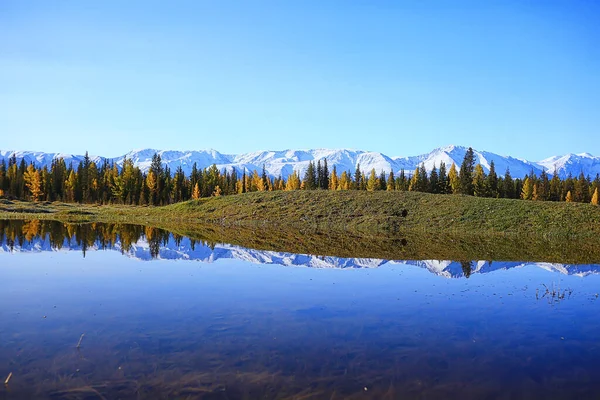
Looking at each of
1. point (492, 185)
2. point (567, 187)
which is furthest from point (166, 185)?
point (567, 187)

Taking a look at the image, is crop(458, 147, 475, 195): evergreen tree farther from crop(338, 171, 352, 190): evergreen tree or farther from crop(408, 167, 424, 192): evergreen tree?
crop(338, 171, 352, 190): evergreen tree

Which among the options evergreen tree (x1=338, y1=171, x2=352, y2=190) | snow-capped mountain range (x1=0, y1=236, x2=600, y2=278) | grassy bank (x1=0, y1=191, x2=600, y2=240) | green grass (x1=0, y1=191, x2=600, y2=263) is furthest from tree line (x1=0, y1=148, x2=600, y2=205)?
snow-capped mountain range (x1=0, y1=236, x2=600, y2=278)

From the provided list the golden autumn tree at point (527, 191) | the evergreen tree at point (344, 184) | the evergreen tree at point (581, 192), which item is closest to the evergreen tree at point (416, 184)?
the evergreen tree at point (344, 184)

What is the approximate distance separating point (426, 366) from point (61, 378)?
807cm

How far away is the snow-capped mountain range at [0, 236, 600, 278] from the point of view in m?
26.9

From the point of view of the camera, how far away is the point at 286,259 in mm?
29672

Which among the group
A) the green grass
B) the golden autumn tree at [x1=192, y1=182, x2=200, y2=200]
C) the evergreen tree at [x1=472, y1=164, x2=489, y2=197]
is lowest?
the green grass

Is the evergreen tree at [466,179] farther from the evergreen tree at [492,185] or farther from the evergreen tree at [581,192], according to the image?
the evergreen tree at [581,192]

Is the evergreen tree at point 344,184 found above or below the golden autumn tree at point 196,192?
above

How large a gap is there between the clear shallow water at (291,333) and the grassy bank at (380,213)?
1362 inches

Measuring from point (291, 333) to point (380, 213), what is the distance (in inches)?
2169

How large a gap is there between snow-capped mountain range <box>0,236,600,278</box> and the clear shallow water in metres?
2.23

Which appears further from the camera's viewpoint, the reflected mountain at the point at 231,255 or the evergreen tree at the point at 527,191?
the evergreen tree at the point at 527,191

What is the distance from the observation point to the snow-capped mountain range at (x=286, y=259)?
26.9m
